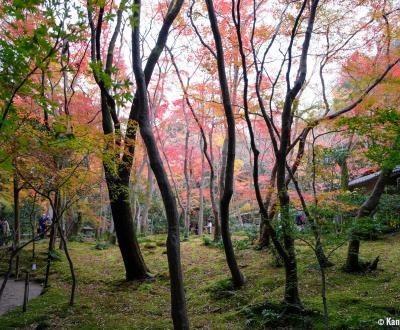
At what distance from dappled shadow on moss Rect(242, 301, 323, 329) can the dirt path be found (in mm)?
5756

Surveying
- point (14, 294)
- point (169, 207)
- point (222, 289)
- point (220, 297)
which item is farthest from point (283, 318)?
point (14, 294)

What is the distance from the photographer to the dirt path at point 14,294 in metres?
7.96

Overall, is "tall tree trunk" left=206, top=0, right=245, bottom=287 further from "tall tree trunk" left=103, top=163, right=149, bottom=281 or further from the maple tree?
"tall tree trunk" left=103, top=163, right=149, bottom=281

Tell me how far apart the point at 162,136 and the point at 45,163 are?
47.0 ft

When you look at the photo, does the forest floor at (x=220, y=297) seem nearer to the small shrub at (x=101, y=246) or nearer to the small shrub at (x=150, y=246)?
the small shrub at (x=150, y=246)

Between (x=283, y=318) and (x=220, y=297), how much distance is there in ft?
7.41

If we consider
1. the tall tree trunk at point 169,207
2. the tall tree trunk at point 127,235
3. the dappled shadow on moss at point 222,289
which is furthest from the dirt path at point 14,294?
the tall tree trunk at point 169,207

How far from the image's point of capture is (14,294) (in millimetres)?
9125

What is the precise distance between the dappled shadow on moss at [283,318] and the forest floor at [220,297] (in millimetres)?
18

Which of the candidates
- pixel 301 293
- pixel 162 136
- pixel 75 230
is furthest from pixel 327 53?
pixel 75 230

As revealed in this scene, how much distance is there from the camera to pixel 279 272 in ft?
27.4

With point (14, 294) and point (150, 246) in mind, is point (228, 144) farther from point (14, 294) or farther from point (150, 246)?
point (150, 246)

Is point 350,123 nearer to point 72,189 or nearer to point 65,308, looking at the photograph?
point 72,189

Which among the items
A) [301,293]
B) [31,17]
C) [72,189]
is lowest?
[301,293]
